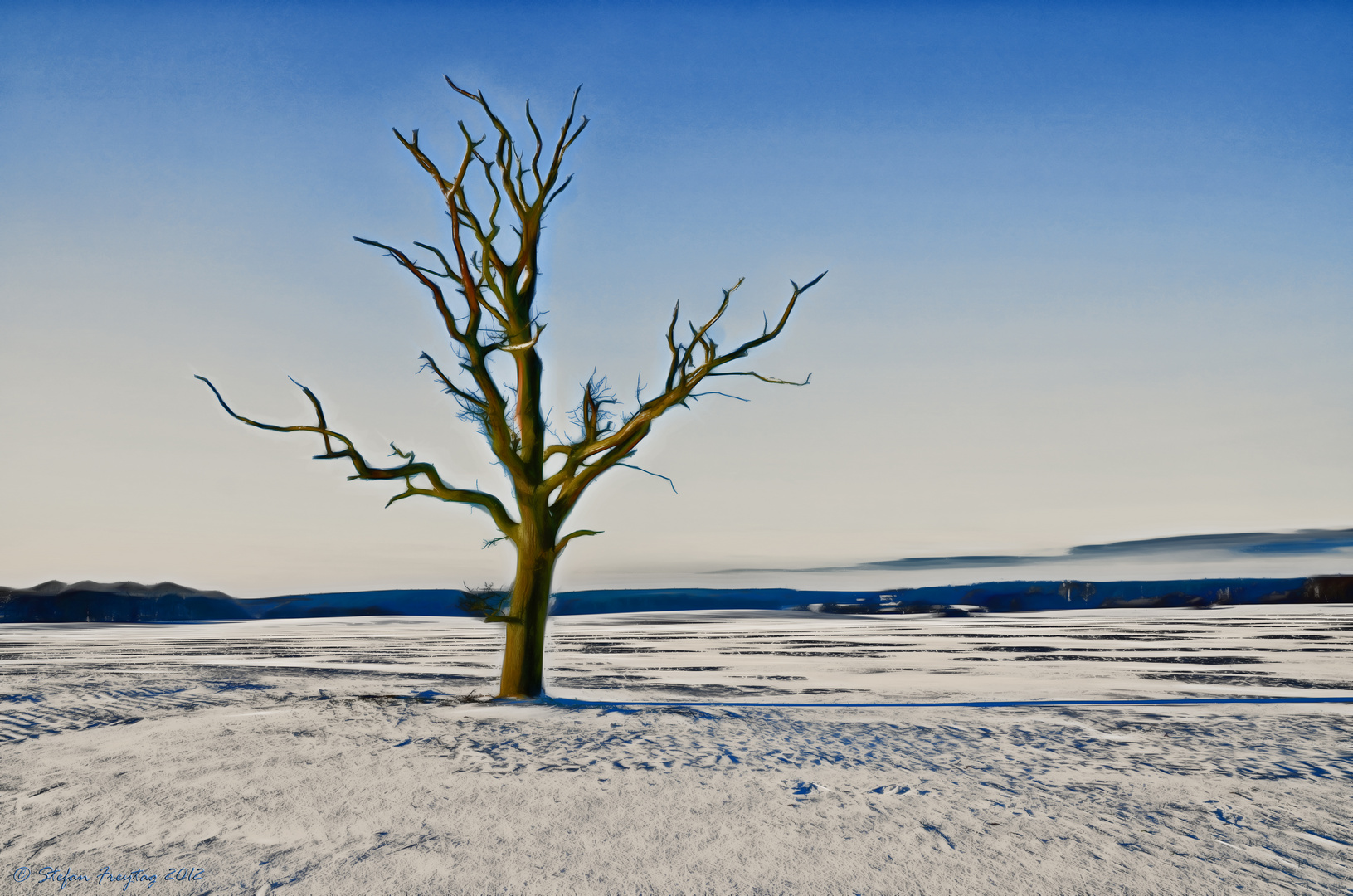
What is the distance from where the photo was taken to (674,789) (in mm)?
5797

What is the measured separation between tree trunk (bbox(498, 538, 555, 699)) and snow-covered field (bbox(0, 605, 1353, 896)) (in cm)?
99

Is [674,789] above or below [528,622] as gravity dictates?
below

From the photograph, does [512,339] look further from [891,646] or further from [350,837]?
[891,646]

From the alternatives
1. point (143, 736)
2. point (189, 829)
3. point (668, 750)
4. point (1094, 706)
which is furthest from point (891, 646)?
point (189, 829)

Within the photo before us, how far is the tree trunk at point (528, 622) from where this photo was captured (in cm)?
1054

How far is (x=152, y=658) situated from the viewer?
18.0 meters

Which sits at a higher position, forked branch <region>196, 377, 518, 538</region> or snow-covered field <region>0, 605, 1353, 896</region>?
forked branch <region>196, 377, 518, 538</region>

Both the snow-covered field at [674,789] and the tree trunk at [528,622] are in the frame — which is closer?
the snow-covered field at [674,789]

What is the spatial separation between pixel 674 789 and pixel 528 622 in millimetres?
5207

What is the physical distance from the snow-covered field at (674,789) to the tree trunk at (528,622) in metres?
0.99

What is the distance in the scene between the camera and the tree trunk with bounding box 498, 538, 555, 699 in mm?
10539

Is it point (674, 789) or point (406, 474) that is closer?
point (674, 789)

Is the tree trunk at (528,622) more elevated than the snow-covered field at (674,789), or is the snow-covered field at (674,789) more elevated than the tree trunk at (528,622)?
the tree trunk at (528,622)

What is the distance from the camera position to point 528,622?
10664mm
